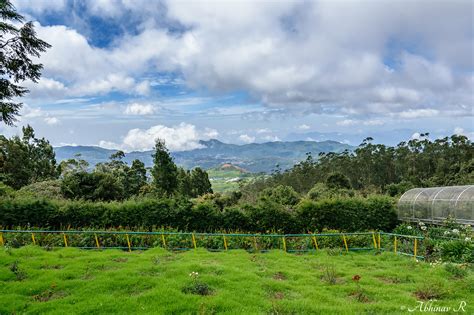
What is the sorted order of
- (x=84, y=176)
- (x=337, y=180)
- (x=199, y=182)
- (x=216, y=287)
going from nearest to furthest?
(x=216, y=287) < (x=84, y=176) < (x=337, y=180) < (x=199, y=182)

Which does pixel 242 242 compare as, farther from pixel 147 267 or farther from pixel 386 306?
pixel 386 306

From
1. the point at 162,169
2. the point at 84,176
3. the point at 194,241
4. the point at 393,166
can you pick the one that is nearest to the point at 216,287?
the point at 194,241

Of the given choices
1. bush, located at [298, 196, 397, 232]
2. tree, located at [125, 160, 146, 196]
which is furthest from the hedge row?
tree, located at [125, 160, 146, 196]

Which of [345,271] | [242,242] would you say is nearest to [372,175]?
[242,242]

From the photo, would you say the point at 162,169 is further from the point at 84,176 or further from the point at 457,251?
the point at 457,251

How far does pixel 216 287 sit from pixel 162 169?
110 ft

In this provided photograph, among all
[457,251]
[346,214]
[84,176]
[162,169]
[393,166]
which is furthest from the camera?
[393,166]

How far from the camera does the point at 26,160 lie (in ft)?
159

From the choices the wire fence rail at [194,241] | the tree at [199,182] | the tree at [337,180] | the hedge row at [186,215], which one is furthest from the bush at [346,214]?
the tree at [199,182]

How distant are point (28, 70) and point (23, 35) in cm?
122

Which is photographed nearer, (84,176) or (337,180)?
(84,176)

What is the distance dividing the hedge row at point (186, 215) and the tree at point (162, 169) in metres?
20.2

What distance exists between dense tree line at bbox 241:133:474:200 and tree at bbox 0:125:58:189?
29508mm

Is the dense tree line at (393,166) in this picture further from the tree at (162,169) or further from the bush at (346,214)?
the bush at (346,214)
